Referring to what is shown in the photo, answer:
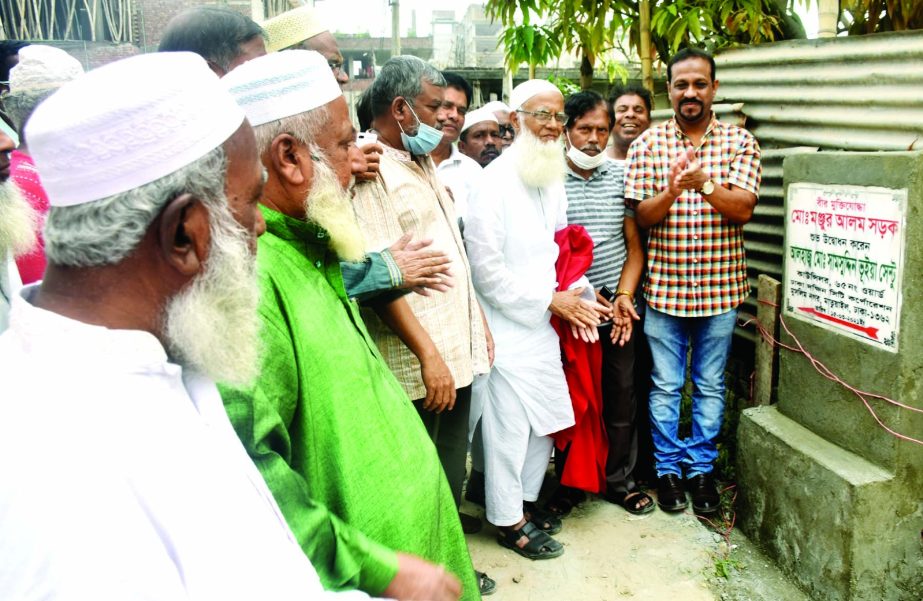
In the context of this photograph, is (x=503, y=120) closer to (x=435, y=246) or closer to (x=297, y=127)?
(x=435, y=246)

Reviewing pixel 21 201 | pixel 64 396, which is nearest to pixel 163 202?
pixel 64 396

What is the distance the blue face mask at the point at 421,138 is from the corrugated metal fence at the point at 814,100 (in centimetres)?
180

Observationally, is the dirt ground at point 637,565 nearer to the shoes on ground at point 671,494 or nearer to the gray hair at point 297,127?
the shoes on ground at point 671,494

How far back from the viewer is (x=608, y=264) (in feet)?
12.3

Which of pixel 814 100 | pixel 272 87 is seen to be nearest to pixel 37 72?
pixel 272 87

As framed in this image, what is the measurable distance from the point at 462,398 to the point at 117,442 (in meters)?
2.19

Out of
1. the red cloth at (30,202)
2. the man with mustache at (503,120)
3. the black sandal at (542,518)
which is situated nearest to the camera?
the red cloth at (30,202)

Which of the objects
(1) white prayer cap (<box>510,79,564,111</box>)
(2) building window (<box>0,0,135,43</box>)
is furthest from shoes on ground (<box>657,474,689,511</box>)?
(2) building window (<box>0,0,135,43</box>)

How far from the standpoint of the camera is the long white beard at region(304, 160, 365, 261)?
5.68 feet

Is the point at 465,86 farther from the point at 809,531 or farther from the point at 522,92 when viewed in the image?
the point at 809,531

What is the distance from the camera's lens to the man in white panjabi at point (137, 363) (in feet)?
2.81

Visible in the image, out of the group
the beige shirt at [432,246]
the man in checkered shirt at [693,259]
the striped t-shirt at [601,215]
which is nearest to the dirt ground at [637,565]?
the man in checkered shirt at [693,259]

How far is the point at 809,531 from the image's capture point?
2.98 m

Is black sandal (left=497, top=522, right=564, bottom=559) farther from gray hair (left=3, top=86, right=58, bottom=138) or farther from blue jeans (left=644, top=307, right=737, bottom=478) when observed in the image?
gray hair (left=3, top=86, right=58, bottom=138)
